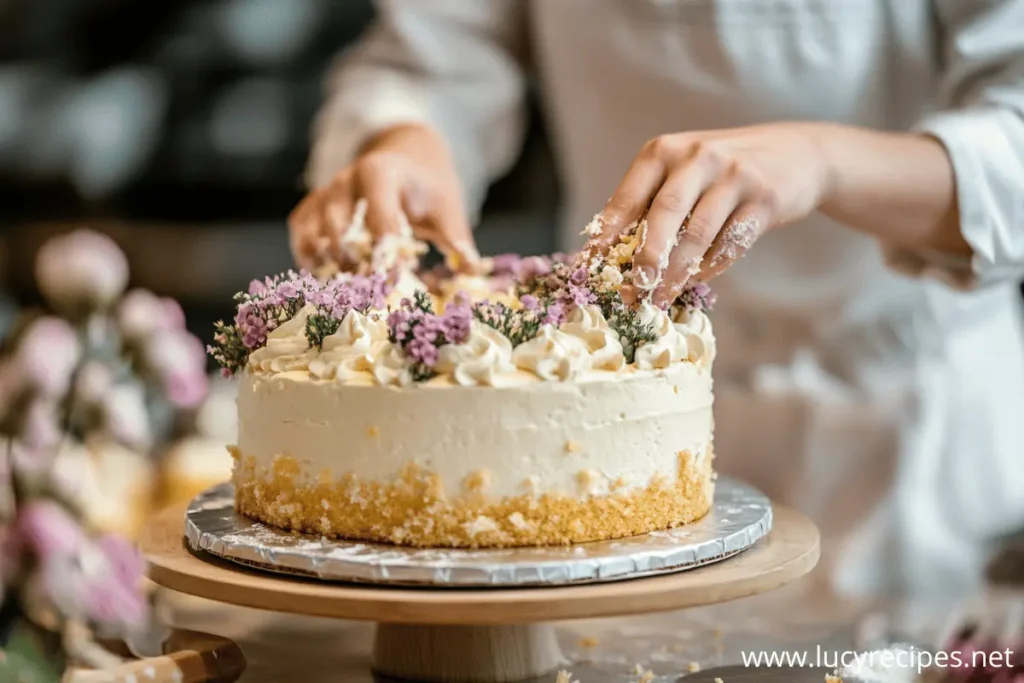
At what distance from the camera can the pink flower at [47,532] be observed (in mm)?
813

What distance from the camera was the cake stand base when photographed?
133cm

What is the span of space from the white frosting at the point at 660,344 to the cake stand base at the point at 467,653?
12.3 inches

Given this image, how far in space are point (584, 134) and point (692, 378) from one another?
85 centimetres

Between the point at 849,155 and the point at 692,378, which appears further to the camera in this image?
the point at 849,155

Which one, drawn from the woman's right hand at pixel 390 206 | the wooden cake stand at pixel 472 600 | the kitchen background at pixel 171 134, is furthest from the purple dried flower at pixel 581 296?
the kitchen background at pixel 171 134

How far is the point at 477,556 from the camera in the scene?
4.04 ft

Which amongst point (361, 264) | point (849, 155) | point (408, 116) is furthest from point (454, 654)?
point (408, 116)

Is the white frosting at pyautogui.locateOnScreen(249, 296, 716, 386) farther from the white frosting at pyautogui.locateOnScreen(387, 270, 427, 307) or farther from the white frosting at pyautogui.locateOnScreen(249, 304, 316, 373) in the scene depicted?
the white frosting at pyautogui.locateOnScreen(387, 270, 427, 307)

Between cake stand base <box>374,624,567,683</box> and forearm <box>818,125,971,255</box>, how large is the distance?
2.14 ft

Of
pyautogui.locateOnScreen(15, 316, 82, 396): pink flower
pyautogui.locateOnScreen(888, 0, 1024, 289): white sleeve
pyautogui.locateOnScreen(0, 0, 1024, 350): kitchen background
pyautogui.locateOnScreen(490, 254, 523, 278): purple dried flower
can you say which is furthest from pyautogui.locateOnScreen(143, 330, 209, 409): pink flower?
pyautogui.locateOnScreen(0, 0, 1024, 350): kitchen background

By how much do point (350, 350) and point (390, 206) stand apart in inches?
19.7

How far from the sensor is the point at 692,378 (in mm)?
1397

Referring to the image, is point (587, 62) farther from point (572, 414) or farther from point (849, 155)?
point (572, 414)

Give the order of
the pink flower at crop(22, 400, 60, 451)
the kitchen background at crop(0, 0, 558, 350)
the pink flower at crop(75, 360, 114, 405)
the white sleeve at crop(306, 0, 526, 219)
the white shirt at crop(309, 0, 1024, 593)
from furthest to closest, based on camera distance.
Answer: the kitchen background at crop(0, 0, 558, 350), the white sleeve at crop(306, 0, 526, 219), the white shirt at crop(309, 0, 1024, 593), the pink flower at crop(75, 360, 114, 405), the pink flower at crop(22, 400, 60, 451)
